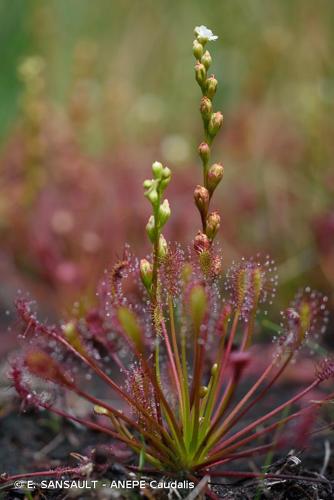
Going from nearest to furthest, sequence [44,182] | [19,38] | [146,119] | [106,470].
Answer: [106,470], [44,182], [146,119], [19,38]

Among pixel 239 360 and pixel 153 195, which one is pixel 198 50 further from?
pixel 239 360

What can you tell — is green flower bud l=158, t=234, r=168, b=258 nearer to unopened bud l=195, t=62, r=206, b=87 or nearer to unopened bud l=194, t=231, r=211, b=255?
unopened bud l=194, t=231, r=211, b=255

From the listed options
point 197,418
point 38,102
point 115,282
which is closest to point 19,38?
point 38,102

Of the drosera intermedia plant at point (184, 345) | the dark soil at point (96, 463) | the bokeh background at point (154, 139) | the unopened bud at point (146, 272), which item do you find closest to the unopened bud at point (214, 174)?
the drosera intermedia plant at point (184, 345)

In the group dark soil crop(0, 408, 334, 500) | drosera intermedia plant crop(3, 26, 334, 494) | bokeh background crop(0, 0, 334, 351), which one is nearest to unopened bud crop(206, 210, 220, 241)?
drosera intermedia plant crop(3, 26, 334, 494)

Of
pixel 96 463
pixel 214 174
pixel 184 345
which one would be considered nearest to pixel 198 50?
pixel 214 174

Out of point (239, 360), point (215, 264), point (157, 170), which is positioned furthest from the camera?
point (215, 264)

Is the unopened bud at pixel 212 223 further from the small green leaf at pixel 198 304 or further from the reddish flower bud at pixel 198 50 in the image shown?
the reddish flower bud at pixel 198 50

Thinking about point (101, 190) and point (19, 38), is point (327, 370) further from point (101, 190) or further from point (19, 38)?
point (19, 38)
